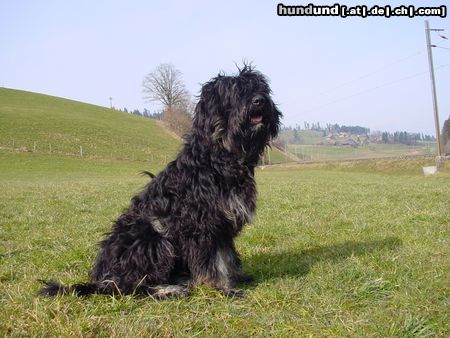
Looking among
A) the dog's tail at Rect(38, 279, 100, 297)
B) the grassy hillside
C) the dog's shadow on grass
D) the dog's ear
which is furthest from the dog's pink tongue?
the grassy hillside

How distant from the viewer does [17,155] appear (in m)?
44.4

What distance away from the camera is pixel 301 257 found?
5.84m

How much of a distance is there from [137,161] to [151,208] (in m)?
49.2

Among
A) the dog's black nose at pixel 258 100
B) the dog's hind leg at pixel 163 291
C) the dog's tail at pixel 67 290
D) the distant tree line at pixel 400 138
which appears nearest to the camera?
the dog's tail at pixel 67 290

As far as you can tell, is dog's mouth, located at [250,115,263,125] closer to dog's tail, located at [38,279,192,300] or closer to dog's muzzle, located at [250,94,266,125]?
dog's muzzle, located at [250,94,266,125]

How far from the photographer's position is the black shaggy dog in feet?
14.2

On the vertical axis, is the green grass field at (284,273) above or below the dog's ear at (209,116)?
below

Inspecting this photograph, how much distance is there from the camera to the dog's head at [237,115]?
4.35m

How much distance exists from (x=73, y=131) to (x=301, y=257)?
57.9 m

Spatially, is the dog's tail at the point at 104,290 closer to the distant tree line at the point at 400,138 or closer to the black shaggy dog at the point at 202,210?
the black shaggy dog at the point at 202,210

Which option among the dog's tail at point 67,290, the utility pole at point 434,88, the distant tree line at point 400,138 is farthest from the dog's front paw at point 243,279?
the distant tree line at point 400,138

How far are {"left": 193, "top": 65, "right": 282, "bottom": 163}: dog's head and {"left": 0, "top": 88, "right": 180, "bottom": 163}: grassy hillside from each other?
47.4m

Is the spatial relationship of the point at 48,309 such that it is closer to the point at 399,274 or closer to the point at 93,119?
the point at 399,274

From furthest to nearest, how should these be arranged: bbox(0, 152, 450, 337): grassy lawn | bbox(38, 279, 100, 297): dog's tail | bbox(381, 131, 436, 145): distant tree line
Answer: bbox(381, 131, 436, 145): distant tree line
bbox(38, 279, 100, 297): dog's tail
bbox(0, 152, 450, 337): grassy lawn
